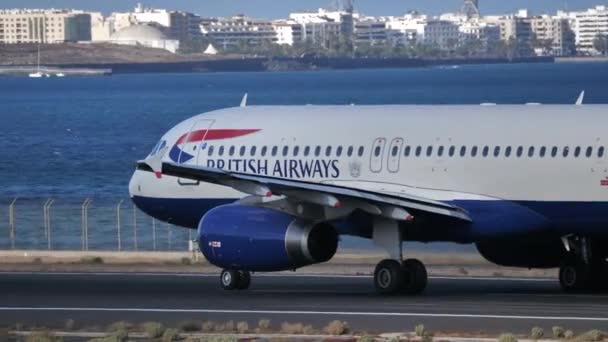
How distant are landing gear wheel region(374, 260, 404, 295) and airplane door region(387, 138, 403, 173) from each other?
6.34 feet

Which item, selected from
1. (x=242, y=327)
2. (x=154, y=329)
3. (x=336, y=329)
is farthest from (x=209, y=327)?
(x=336, y=329)

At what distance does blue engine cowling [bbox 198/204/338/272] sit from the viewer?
32719 mm

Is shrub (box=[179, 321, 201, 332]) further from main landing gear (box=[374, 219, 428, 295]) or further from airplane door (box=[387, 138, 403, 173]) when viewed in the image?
airplane door (box=[387, 138, 403, 173])

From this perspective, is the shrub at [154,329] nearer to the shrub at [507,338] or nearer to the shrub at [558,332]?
the shrub at [507,338]

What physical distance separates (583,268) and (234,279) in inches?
263

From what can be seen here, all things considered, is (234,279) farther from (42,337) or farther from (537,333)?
(537,333)

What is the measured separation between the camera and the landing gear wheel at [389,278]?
33125mm

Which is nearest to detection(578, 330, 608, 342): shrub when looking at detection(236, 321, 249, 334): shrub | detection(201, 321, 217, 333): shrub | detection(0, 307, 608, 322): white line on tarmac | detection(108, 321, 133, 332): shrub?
detection(0, 307, 608, 322): white line on tarmac

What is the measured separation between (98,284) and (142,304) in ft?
17.5

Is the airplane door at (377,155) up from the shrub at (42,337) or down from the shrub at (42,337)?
up

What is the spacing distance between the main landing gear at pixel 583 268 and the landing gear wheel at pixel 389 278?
321 cm

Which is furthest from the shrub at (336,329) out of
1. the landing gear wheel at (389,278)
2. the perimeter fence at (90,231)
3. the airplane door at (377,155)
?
the perimeter fence at (90,231)

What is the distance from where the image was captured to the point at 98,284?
1486 inches

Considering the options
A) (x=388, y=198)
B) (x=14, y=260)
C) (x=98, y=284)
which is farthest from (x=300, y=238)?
(x=14, y=260)
